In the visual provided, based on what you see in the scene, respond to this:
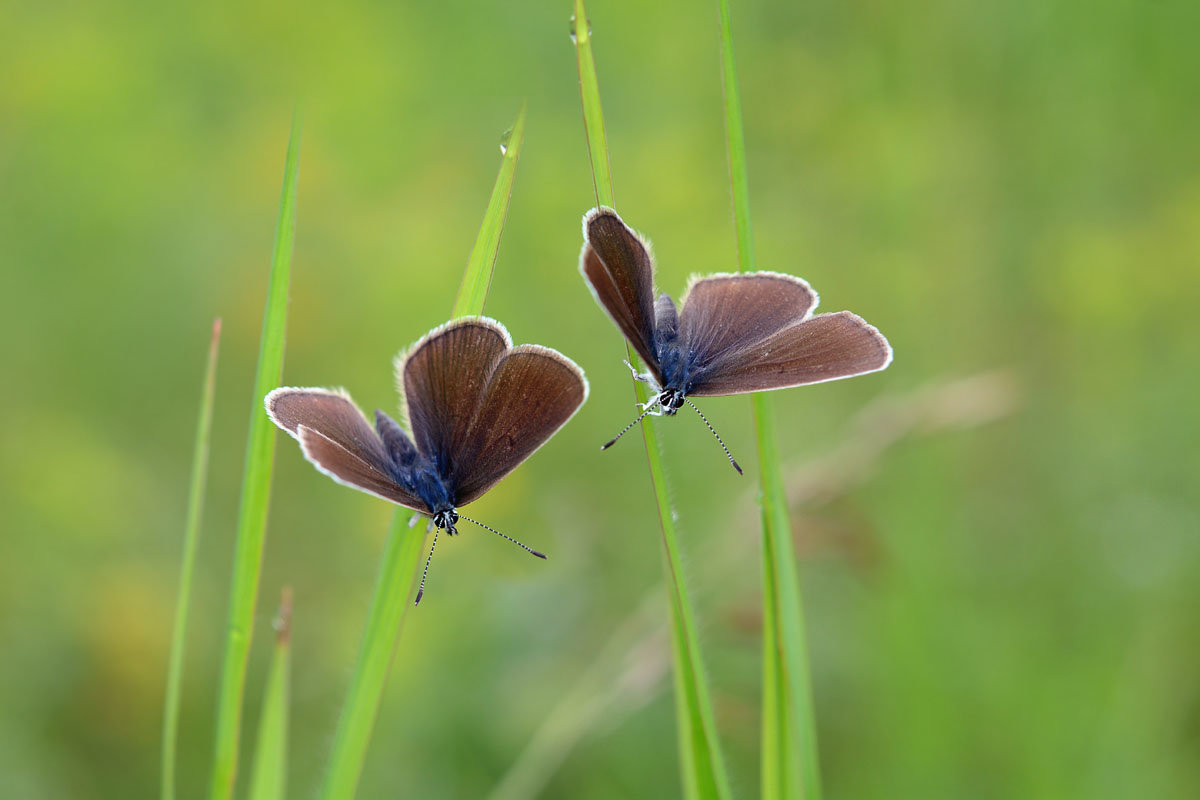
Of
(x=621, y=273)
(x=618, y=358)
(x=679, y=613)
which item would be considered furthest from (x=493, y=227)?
(x=618, y=358)

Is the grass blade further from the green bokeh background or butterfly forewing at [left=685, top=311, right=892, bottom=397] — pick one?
the green bokeh background

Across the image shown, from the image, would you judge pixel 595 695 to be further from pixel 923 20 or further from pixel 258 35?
pixel 258 35

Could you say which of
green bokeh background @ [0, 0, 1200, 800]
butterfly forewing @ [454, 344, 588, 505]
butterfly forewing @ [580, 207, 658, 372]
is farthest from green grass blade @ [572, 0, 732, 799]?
green bokeh background @ [0, 0, 1200, 800]

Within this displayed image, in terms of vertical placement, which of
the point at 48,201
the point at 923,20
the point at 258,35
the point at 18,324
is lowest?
the point at 18,324

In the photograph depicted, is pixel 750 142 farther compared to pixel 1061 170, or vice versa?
pixel 750 142

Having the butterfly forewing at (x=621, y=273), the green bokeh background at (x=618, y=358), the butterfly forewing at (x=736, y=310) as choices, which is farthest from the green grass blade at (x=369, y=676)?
the green bokeh background at (x=618, y=358)

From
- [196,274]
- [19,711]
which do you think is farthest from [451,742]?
[196,274]

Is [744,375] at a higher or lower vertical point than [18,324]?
lower

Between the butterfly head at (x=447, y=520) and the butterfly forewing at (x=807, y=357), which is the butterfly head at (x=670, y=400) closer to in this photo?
the butterfly forewing at (x=807, y=357)
